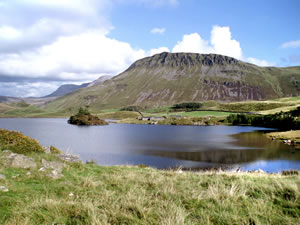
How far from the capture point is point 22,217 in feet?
22.9

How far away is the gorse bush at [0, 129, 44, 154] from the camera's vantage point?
17.9m

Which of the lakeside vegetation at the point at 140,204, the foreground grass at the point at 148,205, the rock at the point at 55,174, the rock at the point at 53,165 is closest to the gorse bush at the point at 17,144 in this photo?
the rock at the point at 53,165

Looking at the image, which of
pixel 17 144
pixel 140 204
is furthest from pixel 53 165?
pixel 140 204

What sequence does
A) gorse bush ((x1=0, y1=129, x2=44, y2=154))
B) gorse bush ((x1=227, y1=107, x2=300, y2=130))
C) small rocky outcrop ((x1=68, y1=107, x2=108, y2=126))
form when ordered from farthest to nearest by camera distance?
small rocky outcrop ((x1=68, y1=107, x2=108, y2=126)) → gorse bush ((x1=227, y1=107, x2=300, y2=130)) → gorse bush ((x1=0, y1=129, x2=44, y2=154))

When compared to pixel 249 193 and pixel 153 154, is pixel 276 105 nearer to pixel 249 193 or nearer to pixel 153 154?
pixel 153 154

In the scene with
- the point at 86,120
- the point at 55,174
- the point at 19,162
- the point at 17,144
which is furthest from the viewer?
the point at 86,120

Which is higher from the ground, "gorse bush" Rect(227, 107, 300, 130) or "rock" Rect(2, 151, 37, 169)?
"rock" Rect(2, 151, 37, 169)

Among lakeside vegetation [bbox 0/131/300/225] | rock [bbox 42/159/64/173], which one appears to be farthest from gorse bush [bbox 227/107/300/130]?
rock [bbox 42/159/64/173]

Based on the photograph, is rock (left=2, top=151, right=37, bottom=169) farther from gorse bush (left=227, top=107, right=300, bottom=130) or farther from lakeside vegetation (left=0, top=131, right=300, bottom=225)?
gorse bush (left=227, top=107, right=300, bottom=130)

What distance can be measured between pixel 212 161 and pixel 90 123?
347ft

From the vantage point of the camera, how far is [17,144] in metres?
18.4

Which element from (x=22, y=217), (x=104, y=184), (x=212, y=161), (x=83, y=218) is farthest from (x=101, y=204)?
(x=212, y=161)

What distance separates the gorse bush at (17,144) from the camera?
58.8ft

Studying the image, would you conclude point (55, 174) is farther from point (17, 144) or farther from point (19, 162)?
point (17, 144)
